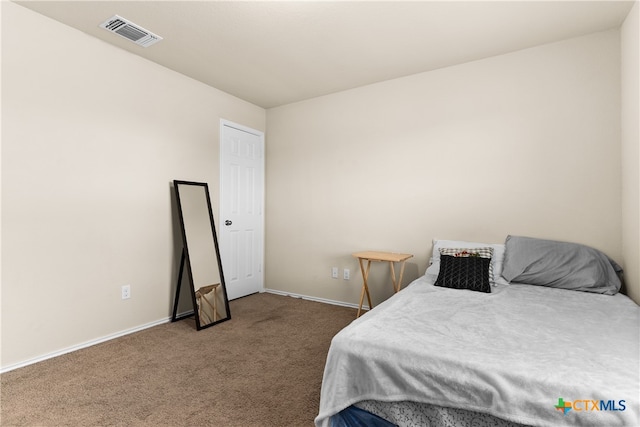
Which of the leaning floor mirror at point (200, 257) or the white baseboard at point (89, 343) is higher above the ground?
the leaning floor mirror at point (200, 257)

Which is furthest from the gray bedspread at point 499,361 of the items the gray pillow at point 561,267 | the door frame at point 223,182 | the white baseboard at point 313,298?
the door frame at point 223,182

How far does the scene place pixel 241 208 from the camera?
4.13 meters

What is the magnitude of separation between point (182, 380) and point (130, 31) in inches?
104

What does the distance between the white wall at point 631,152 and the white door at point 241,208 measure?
3664mm

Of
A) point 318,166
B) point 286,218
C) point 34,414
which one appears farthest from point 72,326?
point 318,166

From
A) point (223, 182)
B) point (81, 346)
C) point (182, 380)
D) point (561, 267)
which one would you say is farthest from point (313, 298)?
point (561, 267)

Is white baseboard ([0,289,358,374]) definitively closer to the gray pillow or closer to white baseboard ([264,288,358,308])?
white baseboard ([264,288,358,308])

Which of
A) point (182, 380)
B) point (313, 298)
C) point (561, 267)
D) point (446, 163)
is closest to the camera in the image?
point (182, 380)

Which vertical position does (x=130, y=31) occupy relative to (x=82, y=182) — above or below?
above

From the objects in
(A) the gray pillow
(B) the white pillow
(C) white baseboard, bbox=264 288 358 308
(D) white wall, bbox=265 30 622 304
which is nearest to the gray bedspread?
(A) the gray pillow

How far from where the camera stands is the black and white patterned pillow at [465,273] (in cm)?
249

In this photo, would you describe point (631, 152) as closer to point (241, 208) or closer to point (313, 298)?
point (313, 298)

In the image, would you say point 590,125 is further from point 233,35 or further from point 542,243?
point 233,35

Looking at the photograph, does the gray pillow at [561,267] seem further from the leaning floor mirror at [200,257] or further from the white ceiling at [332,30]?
the leaning floor mirror at [200,257]
